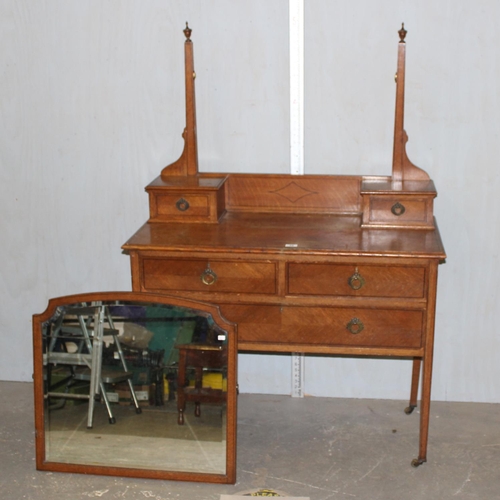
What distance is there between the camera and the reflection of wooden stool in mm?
2900

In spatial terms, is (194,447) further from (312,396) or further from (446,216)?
(446,216)

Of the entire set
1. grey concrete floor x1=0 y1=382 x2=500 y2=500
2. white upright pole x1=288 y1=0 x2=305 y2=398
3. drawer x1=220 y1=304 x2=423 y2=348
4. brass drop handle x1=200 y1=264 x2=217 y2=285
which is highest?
white upright pole x1=288 y1=0 x2=305 y2=398

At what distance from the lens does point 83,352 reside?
2.98 meters

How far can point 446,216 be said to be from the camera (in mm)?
3324

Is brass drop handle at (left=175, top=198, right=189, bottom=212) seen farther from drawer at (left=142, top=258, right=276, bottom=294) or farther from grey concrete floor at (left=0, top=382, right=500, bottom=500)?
grey concrete floor at (left=0, top=382, right=500, bottom=500)

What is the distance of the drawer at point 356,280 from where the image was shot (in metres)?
2.84

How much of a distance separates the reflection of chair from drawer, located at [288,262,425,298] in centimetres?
67

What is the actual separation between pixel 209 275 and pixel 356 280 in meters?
0.50

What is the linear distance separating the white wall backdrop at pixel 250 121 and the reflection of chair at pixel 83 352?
624mm

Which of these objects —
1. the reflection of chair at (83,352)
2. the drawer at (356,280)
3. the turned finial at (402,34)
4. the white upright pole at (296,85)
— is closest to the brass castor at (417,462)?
the drawer at (356,280)

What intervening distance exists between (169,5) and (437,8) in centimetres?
99

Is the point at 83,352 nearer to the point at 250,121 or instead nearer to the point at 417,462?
the point at 250,121

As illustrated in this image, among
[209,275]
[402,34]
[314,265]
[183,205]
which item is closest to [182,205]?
[183,205]

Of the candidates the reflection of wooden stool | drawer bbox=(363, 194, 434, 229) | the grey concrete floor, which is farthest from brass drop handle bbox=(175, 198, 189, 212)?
the grey concrete floor
